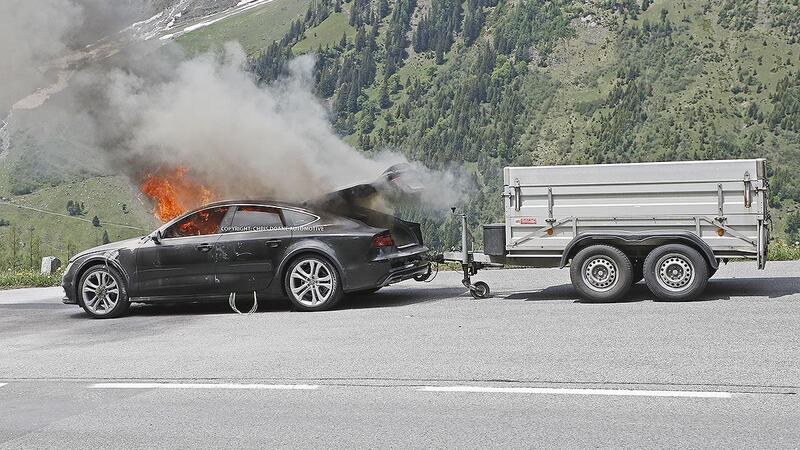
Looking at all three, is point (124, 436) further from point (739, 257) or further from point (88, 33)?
point (88, 33)

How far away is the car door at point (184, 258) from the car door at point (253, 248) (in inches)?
6.8

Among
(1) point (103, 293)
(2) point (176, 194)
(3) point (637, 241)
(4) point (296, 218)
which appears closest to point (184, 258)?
(1) point (103, 293)

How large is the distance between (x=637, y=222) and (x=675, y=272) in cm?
77

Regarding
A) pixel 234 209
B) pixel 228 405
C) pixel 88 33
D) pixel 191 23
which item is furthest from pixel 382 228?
pixel 191 23

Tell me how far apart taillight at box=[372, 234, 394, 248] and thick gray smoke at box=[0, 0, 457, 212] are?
414 centimetres

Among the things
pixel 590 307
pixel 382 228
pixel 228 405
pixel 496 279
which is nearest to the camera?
pixel 228 405

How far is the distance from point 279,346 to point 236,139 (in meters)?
9.35

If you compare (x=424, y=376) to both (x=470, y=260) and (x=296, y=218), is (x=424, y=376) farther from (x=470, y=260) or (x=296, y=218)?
(x=470, y=260)

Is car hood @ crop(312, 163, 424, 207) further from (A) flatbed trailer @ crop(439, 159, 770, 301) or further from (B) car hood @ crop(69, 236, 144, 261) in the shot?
(B) car hood @ crop(69, 236, 144, 261)

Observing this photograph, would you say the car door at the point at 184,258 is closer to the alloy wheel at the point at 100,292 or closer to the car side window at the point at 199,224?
the car side window at the point at 199,224

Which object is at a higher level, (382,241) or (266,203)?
(266,203)

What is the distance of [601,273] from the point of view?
11836 millimetres

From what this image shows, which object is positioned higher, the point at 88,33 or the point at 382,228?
the point at 88,33

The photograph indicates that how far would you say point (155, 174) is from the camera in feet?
59.0
